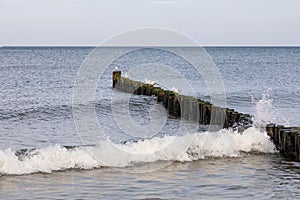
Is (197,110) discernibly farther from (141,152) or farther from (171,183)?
(171,183)

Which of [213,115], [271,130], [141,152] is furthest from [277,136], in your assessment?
[213,115]

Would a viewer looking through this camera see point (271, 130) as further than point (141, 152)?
Yes

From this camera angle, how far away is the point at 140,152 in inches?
619

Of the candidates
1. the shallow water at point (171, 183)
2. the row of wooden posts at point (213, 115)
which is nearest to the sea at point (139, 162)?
the shallow water at point (171, 183)

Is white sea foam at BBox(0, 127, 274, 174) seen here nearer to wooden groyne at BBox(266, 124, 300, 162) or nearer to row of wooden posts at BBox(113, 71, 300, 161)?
wooden groyne at BBox(266, 124, 300, 162)

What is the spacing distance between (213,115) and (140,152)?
7.47 m

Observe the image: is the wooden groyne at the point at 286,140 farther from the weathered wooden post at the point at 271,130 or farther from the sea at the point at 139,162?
the sea at the point at 139,162

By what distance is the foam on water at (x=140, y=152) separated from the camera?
1404cm

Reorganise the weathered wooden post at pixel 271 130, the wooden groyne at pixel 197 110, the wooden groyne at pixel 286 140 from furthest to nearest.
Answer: the wooden groyne at pixel 197 110 → the weathered wooden post at pixel 271 130 → the wooden groyne at pixel 286 140

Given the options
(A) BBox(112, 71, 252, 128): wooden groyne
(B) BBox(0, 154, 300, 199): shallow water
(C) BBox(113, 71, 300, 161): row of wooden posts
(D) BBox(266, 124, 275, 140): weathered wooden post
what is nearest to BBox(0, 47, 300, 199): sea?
(B) BBox(0, 154, 300, 199): shallow water

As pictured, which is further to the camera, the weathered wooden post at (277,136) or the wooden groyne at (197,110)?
the wooden groyne at (197,110)

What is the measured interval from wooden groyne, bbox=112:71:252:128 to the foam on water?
9.62ft

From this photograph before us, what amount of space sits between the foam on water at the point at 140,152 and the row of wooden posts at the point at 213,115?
510 millimetres

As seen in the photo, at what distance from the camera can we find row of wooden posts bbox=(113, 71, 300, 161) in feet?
50.9
